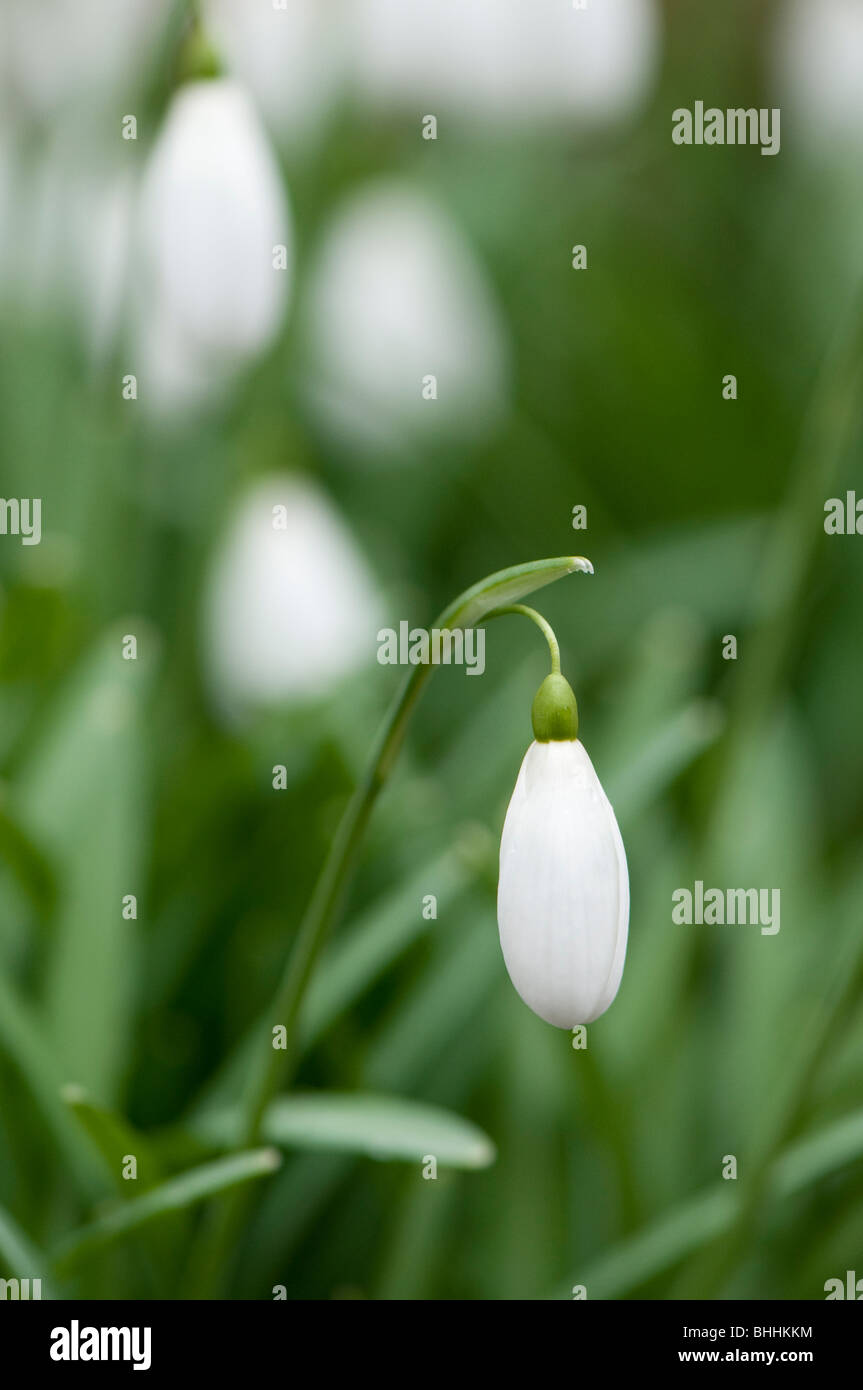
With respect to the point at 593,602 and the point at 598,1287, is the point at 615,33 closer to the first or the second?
the point at 593,602

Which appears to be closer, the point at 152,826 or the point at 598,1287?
the point at 598,1287

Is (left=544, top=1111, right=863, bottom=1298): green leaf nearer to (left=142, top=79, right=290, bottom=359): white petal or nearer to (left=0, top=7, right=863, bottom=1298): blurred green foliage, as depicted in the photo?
(left=0, top=7, right=863, bottom=1298): blurred green foliage

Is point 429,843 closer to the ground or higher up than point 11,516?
closer to the ground

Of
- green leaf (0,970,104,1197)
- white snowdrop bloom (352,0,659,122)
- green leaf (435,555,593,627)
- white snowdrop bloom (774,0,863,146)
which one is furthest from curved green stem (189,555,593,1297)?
white snowdrop bloom (774,0,863,146)

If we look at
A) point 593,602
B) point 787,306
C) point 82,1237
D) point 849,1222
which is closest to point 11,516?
point 593,602

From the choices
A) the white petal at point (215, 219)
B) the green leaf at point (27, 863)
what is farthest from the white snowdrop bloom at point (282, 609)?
the white petal at point (215, 219)
